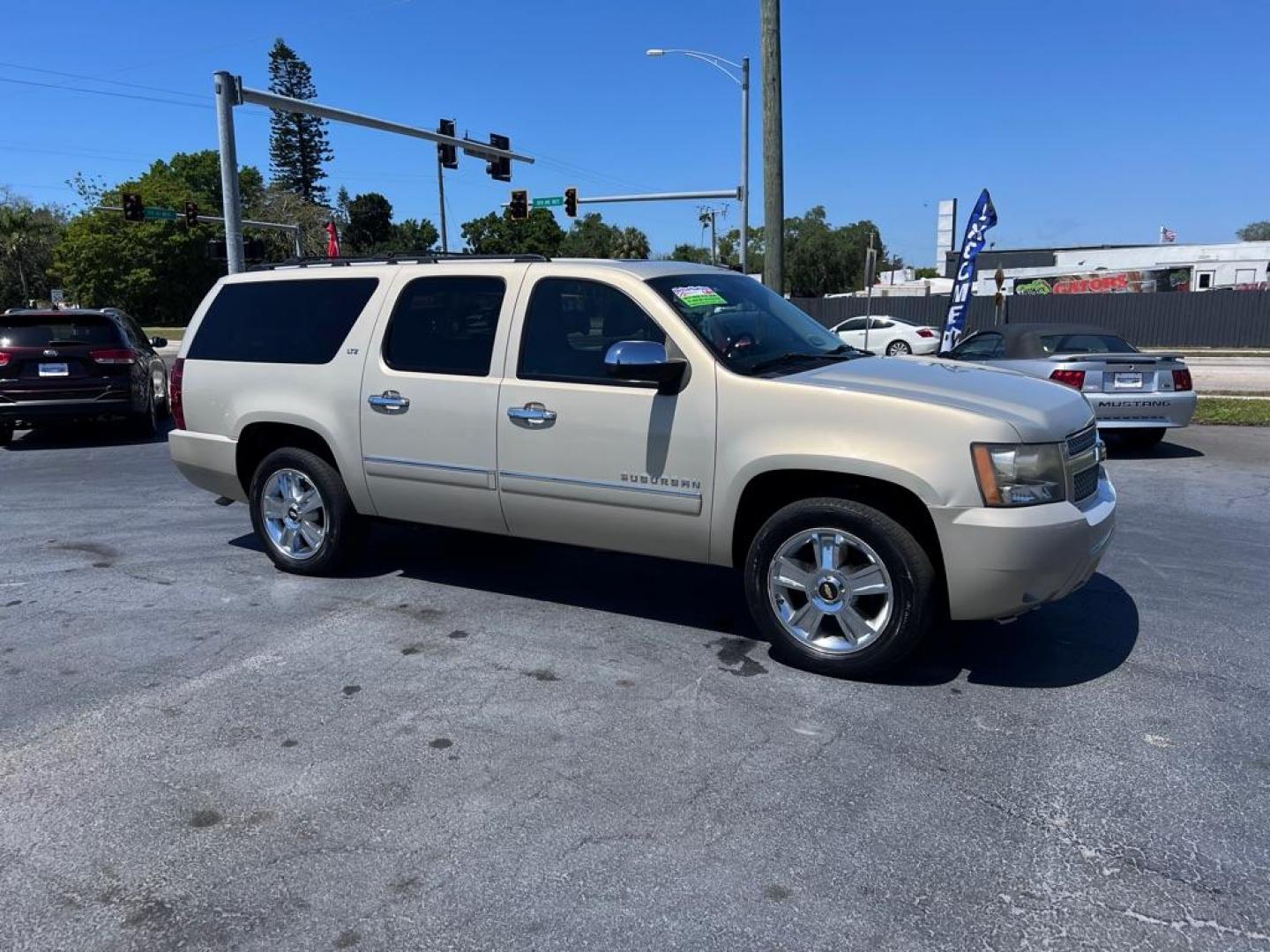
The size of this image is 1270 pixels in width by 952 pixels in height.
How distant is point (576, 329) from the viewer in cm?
498

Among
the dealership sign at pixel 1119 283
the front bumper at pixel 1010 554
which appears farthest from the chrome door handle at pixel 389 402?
the dealership sign at pixel 1119 283

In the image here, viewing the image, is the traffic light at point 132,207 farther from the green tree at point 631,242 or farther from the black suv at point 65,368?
the green tree at point 631,242

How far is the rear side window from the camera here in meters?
5.74

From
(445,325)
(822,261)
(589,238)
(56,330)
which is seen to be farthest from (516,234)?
(445,325)

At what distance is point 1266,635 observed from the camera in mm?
4863

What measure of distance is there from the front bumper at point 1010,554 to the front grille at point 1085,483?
116 millimetres

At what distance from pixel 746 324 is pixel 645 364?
2.79 feet

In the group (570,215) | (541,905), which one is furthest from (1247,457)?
(570,215)

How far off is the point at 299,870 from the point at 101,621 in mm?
3038

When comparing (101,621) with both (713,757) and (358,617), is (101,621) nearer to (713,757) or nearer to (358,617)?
(358,617)

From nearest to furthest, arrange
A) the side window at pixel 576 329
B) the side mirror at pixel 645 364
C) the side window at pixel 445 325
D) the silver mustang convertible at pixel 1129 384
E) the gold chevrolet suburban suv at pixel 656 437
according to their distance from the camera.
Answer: the gold chevrolet suburban suv at pixel 656 437 → the side mirror at pixel 645 364 → the side window at pixel 576 329 → the side window at pixel 445 325 → the silver mustang convertible at pixel 1129 384

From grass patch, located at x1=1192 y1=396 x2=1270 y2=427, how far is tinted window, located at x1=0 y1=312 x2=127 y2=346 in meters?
13.6

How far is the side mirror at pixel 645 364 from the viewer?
4.40m

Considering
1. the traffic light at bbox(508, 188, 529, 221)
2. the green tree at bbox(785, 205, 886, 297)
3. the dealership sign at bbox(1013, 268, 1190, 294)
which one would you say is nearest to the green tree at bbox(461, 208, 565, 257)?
the green tree at bbox(785, 205, 886, 297)
